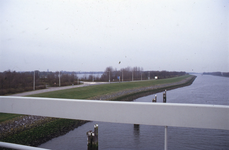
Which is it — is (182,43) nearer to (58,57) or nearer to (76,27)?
(76,27)

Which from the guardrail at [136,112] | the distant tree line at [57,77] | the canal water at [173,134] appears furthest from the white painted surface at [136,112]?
the distant tree line at [57,77]

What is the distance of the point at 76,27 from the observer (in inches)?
87.5

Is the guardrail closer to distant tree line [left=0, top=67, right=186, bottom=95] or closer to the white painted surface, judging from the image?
the white painted surface

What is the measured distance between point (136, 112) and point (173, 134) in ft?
6.21

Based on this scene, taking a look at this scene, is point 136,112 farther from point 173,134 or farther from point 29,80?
point 29,80

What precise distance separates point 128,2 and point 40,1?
104 cm

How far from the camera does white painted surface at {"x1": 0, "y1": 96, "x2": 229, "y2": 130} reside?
97 cm

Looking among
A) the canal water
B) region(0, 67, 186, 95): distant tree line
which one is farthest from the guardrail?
region(0, 67, 186, 95): distant tree line

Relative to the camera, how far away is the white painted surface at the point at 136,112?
0.97 m

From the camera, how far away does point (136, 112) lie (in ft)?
3.47

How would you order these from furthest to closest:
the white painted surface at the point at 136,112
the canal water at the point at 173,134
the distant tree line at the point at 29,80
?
the distant tree line at the point at 29,80 → the canal water at the point at 173,134 → the white painted surface at the point at 136,112

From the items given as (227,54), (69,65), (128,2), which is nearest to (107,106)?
(227,54)

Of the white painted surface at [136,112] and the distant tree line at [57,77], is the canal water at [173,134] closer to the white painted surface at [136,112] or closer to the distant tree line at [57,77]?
the distant tree line at [57,77]

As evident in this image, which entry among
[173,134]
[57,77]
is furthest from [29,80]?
[173,134]
